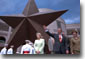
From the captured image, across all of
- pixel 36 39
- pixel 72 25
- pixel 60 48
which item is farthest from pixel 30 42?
pixel 72 25

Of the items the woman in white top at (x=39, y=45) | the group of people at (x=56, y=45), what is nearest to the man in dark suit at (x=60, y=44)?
the group of people at (x=56, y=45)

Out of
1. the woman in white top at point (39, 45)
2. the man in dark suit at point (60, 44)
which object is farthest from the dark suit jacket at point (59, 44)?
the woman in white top at point (39, 45)

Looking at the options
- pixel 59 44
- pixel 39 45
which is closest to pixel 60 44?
pixel 59 44

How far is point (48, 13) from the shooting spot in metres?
4.25

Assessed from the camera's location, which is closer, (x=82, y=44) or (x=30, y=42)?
(x=82, y=44)

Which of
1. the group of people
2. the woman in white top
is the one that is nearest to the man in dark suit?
the group of people

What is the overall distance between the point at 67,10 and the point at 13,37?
1686 millimetres

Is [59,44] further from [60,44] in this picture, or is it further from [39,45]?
[39,45]

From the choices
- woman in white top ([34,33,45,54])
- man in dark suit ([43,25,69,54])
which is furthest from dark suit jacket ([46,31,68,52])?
woman in white top ([34,33,45,54])

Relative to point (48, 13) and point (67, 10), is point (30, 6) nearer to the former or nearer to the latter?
point (48, 13)

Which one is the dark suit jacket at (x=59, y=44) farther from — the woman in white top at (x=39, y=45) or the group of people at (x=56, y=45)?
the woman in white top at (x=39, y=45)

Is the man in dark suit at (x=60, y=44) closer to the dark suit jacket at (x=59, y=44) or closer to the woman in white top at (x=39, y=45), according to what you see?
the dark suit jacket at (x=59, y=44)

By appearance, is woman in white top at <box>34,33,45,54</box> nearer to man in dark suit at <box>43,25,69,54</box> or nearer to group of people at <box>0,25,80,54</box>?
group of people at <box>0,25,80,54</box>

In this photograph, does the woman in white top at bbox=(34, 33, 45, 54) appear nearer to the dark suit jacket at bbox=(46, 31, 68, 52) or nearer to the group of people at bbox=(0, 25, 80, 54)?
the group of people at bbox=(0, 25, 80, 54)
